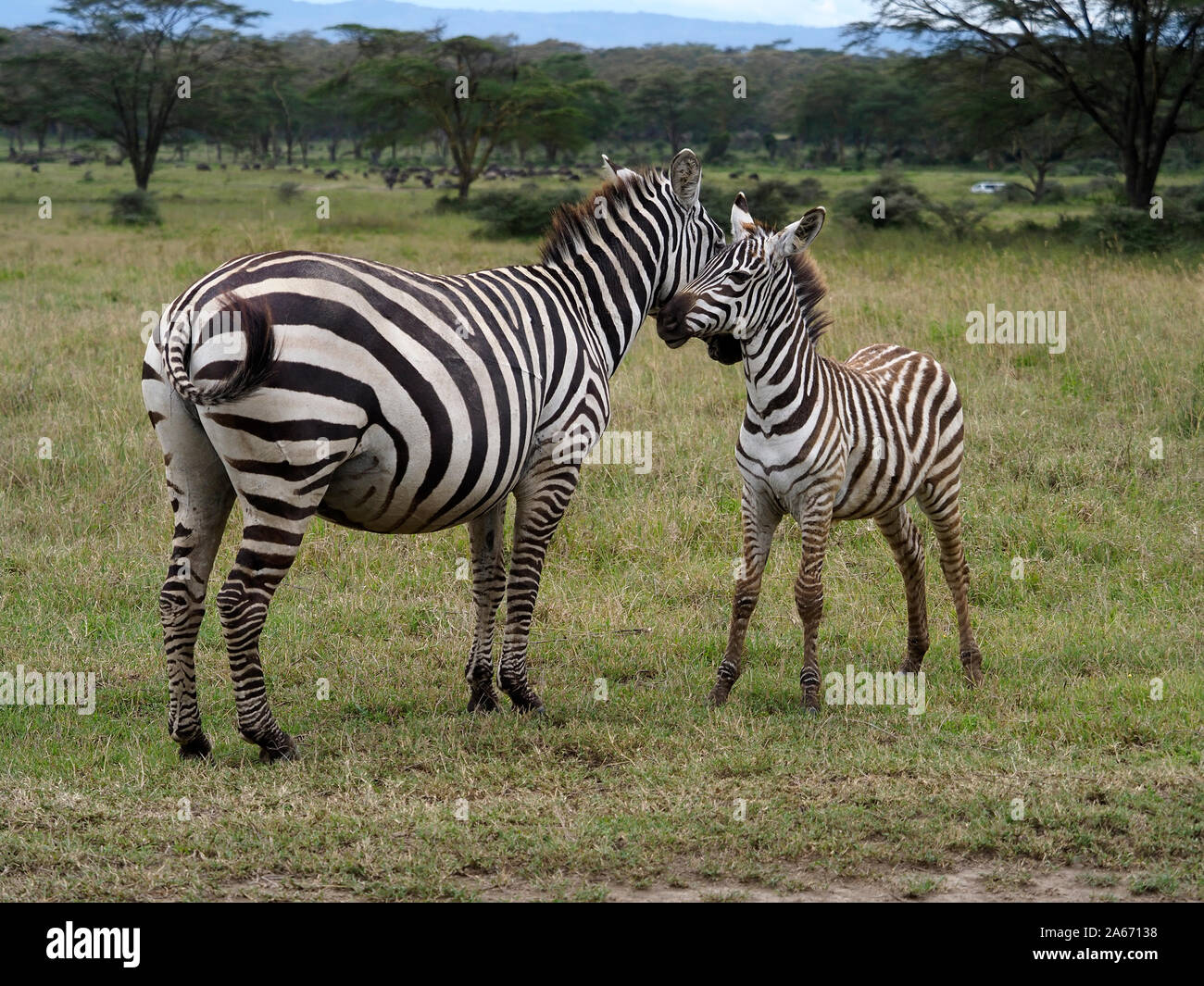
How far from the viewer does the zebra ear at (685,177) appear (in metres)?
5.80

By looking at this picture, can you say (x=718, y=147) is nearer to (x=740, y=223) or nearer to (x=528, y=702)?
(x=740, y=223)

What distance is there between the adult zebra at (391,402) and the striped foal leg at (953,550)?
5.63ft

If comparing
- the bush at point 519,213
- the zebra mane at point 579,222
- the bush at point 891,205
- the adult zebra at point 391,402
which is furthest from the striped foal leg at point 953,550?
the bush at point 519,213

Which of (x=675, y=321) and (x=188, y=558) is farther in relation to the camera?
(x=675, y=321)

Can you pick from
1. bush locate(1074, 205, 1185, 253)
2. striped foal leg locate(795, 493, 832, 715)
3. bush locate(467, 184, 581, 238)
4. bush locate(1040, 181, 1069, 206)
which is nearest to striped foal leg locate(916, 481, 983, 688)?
striped foal leg locate(795, 493, 832, 715)

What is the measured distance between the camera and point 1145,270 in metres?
14.6

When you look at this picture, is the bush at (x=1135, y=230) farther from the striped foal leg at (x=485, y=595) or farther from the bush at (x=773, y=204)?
the striped foal leg at (x=485, y=595)

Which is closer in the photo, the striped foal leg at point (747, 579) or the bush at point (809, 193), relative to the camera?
the striped foal leg at point (747, 579)

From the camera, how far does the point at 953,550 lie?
6199 mm

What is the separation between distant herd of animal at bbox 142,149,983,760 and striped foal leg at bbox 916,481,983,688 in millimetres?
14

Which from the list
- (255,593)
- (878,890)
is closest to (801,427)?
(878,890)

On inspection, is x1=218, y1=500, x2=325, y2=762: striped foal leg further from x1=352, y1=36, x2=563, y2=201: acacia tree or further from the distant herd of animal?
x1=352, y1=36, x2=563, y2=201: acacia tree

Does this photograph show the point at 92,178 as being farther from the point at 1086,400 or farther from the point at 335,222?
the point at 1086,400

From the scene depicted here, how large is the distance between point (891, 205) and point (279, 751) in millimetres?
20843
